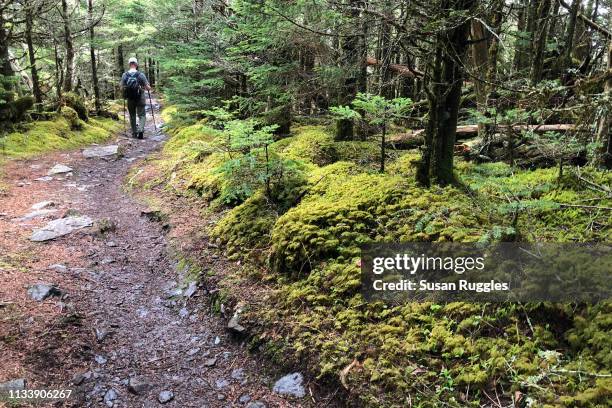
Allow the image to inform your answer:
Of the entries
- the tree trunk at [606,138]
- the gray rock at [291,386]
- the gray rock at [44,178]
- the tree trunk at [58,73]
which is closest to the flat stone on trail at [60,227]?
the gray rock at [44,178]

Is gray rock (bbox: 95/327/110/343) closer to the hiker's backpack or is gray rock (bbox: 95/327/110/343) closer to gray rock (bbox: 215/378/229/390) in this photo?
gray rock (bbox: 215/378/229/390)

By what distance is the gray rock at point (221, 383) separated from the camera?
4.03 meters

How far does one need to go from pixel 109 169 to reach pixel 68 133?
470 centimetres

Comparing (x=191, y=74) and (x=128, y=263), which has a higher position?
(x=191, y=74)

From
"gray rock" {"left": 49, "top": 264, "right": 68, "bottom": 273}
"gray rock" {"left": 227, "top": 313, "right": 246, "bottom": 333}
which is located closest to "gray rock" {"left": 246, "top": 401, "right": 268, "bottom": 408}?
"gray rock" {"left": 227, "top": 313, "right": 246, "bottom": 333}

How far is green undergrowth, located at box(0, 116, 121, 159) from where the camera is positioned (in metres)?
12.3

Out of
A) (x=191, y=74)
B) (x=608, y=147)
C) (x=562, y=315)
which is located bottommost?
(x=562, y=315)

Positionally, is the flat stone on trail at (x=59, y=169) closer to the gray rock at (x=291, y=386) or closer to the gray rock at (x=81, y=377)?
the gray rock at (x=81, y=377)

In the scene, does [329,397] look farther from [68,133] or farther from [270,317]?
[68,133]

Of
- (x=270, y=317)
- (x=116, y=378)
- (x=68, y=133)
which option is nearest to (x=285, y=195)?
(x=270, y=317)

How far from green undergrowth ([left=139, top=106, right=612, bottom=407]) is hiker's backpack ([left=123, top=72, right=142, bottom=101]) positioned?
10131 mm

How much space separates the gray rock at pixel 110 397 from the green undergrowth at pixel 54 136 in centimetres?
1052

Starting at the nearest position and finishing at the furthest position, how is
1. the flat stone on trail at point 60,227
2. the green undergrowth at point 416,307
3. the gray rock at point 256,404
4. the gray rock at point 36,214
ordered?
the green undergrowth at point 416,307, the gray rock at point 256,404, the flat stone on trail at point 60,227, the gray rock at point 36,214

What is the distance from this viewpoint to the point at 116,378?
406 centimetres
